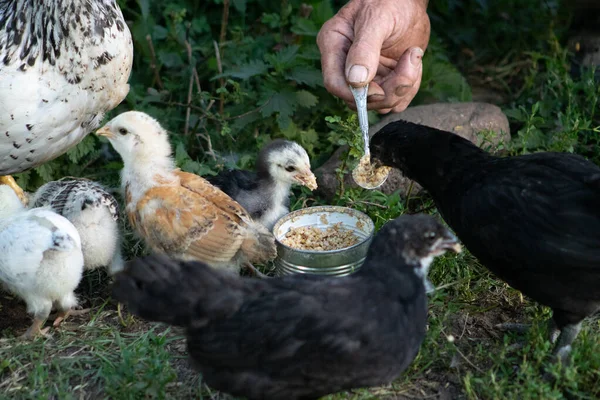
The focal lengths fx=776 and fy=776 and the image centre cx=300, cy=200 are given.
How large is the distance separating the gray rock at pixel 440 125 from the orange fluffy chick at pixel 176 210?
1.15 metres

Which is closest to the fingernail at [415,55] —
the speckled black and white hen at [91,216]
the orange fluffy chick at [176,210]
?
the orange fluffy chick at [176,210]

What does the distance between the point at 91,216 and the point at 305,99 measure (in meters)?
1.91

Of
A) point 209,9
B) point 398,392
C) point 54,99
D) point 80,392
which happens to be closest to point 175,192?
point 54,99

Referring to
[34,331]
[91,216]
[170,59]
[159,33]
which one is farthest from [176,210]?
[159,33]

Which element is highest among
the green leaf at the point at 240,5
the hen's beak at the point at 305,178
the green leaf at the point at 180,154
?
the green leaf at the point at 240,5

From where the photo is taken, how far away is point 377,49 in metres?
4.49

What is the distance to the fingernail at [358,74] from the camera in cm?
429

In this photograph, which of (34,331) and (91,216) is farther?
(91,216)

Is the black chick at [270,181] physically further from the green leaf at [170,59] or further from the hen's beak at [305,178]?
the green leaf at [170,59]

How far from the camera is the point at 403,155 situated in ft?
13.5

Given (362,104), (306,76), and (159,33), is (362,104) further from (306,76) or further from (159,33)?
(159,33)

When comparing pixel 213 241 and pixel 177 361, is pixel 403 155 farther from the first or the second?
pixel 177 361

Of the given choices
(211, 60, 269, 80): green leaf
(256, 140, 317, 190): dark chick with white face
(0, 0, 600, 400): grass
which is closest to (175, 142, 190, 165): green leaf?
(0, 0, 600, 400): grass

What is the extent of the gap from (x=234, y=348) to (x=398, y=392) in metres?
0.96
